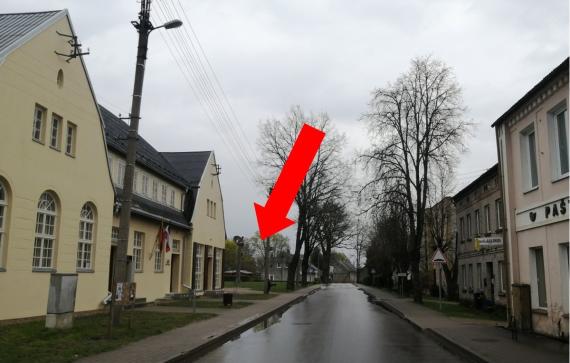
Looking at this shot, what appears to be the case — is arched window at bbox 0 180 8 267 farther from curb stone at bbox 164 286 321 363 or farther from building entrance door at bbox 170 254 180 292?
building entrance door at bbox 170 254 180 292

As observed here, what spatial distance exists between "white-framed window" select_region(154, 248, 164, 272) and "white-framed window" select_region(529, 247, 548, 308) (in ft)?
58.3

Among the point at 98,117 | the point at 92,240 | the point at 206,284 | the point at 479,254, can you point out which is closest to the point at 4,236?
the point at 92,240

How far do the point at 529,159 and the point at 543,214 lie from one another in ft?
6.94

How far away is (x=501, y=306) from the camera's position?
2683cm

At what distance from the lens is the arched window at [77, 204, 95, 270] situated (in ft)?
61.7

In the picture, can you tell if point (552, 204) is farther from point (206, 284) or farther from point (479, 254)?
point (206, 284)

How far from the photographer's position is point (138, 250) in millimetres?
24875

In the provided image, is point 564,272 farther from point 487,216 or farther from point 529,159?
point 487,216

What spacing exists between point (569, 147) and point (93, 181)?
1549 centimetres

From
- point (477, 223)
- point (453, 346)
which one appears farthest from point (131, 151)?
point (477, 223)

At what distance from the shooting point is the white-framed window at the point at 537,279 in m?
14.4

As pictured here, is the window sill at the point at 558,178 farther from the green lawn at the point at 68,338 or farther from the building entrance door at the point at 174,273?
the building entrance door at the point at 174,273

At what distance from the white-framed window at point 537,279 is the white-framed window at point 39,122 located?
48.7ft

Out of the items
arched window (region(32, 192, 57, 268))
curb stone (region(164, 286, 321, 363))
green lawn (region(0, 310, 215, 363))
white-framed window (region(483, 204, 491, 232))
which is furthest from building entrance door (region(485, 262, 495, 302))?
arched window (region(32, 192, 57, 268))
